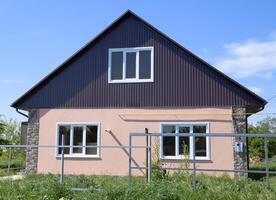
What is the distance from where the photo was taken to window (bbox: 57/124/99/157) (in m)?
17.0

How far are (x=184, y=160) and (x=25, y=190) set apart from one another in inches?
270

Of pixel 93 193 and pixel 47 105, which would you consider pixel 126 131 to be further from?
pixel 93 193

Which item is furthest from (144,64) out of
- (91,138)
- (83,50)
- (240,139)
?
(240,139)

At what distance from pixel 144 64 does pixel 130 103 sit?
1.81 metres

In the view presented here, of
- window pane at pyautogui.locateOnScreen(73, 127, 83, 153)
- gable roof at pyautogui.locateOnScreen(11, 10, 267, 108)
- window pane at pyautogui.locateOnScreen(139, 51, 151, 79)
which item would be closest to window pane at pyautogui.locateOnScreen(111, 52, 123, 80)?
window pane at pyautogui.locateOnScreen(139, 51, 151, 79)

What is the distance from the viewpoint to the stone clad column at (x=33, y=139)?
57.6ft

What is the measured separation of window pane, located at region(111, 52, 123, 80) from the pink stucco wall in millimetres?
1522

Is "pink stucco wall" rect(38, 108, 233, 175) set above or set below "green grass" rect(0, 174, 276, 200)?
above

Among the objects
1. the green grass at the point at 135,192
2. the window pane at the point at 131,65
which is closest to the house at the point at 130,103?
the window pane at the point at 131,65

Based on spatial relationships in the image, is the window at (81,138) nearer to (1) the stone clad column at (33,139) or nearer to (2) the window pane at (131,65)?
(1) the stone clad column at (33,139)

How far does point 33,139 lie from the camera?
57.8 ft

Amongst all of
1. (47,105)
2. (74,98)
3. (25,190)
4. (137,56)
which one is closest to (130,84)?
(137,56)

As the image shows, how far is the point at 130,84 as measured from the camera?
1688cm

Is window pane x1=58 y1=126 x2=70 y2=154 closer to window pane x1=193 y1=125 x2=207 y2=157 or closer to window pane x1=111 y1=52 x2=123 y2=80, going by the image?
window pane x1=111 y1=52 x2=123 y2=80
